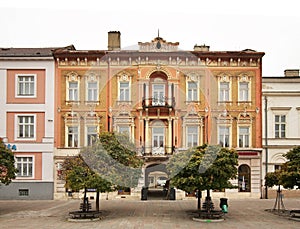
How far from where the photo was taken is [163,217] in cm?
2677

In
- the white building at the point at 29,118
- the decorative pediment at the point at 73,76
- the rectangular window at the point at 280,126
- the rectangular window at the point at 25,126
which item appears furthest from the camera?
Result: the rectangular window at the point at 280,126

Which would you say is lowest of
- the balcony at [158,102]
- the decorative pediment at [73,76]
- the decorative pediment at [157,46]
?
the balcony at [158,102]

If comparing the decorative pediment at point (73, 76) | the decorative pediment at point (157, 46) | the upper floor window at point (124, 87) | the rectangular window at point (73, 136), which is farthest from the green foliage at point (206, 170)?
the decorative pediment at point (73, 76)

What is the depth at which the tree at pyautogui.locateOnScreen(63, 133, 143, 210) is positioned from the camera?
25812 millimetres

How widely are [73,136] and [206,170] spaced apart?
1626 centimetres

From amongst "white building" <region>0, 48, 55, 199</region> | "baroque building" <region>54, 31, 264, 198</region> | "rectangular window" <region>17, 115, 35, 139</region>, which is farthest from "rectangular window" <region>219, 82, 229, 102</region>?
"rectangular window" <region>17, 115, 35, 139</region>

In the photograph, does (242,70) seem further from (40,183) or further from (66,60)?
(40,183)

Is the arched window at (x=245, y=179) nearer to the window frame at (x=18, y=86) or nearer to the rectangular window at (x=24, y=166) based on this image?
the rectangular window at (x=24, y=166)

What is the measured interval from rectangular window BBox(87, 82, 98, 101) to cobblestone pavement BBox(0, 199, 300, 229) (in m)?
8.00

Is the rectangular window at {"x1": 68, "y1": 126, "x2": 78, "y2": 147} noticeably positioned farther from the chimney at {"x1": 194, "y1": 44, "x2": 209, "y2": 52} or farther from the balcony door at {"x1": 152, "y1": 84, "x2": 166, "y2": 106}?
the chimney at {"x1": 194, "y1": 44, "x2": 209, "y2": 52}

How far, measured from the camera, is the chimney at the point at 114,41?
41.2m

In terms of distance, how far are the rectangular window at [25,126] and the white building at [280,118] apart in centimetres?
1801

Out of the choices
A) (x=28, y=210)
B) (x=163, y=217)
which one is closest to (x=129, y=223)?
(x=163, y=217)

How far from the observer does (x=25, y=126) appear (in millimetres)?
39156
